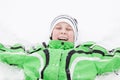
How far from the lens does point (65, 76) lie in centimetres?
189

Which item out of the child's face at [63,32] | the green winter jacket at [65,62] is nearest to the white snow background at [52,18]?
the child's face at [63,32]

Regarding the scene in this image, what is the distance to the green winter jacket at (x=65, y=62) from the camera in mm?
1894

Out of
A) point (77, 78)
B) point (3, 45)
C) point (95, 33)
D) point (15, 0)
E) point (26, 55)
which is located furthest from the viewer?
point (15, 0)

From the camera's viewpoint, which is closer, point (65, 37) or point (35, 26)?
point (65, 37)

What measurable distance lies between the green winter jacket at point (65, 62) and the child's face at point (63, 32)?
0.10 metres

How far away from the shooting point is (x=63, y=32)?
2125mm

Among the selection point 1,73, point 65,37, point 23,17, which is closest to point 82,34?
point 65,37

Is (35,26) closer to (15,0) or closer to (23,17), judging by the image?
(23,17)

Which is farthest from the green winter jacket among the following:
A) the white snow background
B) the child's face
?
the white snow background

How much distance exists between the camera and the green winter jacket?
1894 millimetres

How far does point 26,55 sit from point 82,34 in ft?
1.66

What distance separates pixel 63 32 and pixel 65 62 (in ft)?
0.83

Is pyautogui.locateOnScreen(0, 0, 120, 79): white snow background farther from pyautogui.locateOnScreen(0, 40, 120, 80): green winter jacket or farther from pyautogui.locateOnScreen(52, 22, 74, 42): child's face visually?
pyautogui.locateOnScreen(0, 40, 120, 80): green winter jacket

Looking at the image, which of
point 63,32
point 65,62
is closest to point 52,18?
point 63,32
